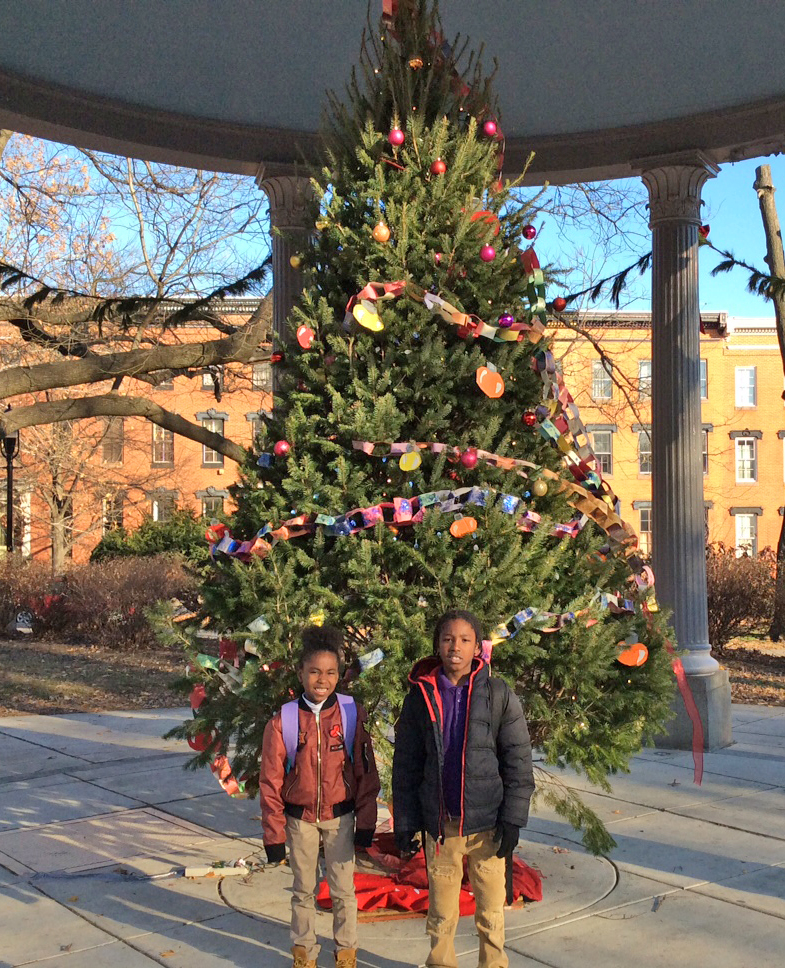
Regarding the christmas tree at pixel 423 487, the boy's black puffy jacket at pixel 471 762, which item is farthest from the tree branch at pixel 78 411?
the boy's black puffy jacket at pixel 471 762

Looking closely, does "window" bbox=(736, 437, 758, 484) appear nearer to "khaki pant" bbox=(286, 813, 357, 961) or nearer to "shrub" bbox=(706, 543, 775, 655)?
"shrub" bbox=(706, 543, 775, 655)

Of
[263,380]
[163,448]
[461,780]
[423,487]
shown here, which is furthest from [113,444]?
[461,780]

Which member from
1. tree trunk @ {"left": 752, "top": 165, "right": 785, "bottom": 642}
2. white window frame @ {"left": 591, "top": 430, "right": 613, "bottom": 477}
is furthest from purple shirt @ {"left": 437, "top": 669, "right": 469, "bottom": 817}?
white window frame @ {"left": 591, "top": 430, "right": 613, "bottom": 477}

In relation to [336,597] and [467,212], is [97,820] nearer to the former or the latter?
[336,597]

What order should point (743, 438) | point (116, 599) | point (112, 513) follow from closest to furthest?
1. point (116, 599)
2. point (112, 513)
3. point (743, 438)

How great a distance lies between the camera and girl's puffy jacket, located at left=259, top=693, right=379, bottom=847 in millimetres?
4102

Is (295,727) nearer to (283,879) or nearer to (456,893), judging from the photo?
(456,893)

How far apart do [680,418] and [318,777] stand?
5684 mm

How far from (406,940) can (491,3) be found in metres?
6.49

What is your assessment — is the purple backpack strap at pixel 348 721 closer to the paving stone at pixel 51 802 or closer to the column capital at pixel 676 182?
the paving stone at pixel 51 802

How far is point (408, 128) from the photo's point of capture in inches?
194

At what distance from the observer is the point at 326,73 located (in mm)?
8234

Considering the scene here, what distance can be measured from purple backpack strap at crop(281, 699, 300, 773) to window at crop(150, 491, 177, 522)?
35.9 meters

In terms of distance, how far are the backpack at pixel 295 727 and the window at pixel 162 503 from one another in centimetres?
3588
